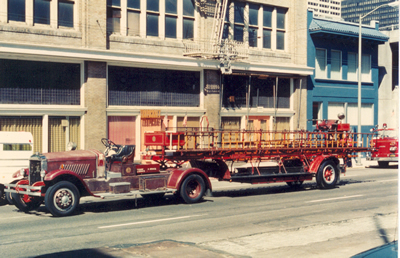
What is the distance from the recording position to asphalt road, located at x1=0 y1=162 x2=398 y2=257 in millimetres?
9211

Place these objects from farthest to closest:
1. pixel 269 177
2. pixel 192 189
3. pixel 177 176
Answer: pixel 269 177 → pixel 192 189 → pixel 177 176

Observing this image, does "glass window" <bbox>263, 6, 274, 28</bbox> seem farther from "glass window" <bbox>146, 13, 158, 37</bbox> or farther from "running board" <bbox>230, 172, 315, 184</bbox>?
"running board" <bbox>230, 172, 315, 184</bbox>

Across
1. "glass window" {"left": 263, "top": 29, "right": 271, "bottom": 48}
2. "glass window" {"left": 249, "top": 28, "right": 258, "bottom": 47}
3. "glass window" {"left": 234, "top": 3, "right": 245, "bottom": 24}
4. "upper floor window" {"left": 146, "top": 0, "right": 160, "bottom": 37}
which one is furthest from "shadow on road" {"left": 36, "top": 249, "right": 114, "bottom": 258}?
"glass window" {"left": 263, "top": 29, "right": 271, "bottom": 48}

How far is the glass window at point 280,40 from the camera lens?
3188 centimetres

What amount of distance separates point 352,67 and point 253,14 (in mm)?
10624

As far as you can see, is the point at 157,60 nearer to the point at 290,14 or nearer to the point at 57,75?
the point at 57,75

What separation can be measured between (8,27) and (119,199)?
10322mm

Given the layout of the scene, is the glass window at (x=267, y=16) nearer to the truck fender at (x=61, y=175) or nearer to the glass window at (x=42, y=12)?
the glass window at (x=42, y=12)

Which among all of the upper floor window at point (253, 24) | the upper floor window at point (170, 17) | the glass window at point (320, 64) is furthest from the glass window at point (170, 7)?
the glass window at point (320, 64)

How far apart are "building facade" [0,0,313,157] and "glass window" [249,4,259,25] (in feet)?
0.21

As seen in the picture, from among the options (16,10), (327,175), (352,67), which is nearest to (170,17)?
(16,10)

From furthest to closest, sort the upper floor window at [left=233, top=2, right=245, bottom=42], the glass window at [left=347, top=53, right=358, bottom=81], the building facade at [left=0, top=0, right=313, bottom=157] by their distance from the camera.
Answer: the glass window at [left=347, top=53, right=358, bottom=81]
the upper floor window at [left=233, top=2, right=245, bottom=42]
the building facade at [left=0, top=0, right=313, bottom=157]

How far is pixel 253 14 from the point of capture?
30.4m

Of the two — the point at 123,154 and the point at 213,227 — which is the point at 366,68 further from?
the point at 213,227
